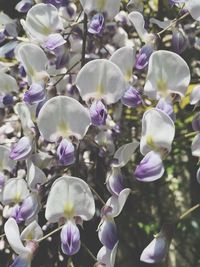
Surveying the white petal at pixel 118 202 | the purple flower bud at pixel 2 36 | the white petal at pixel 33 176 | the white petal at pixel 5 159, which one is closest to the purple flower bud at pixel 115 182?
the white petal at pixel 118 202

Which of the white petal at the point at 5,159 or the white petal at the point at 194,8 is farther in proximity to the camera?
the white petal at the point at 5,159

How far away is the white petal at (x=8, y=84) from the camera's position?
1392 mm

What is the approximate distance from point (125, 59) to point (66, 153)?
187mm

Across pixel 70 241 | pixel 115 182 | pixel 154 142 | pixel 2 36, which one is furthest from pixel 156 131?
pixel 2 36

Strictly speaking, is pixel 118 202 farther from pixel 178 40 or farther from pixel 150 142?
pixel 178 40

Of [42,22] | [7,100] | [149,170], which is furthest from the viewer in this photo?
[7,100]

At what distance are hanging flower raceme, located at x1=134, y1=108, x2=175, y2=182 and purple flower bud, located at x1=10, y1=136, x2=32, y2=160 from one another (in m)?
0.20

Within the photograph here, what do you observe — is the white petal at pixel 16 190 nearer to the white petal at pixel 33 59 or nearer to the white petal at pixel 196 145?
the white petal at pixel 33 59

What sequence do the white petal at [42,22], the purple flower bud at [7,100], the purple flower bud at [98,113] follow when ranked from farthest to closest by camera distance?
1. the purple flower bud at [7,100]
2. the white petal at [42,22]
3. the purple flower bud at [98,113]

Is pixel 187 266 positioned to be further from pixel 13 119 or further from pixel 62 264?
pixel 13 119

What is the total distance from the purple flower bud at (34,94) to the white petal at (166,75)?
0.58 feet

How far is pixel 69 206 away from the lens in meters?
1.21

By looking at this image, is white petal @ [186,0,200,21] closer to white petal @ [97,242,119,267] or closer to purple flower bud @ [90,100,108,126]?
purple flower bud @ [90,100,108,126]

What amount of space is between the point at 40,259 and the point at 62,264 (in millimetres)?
49
